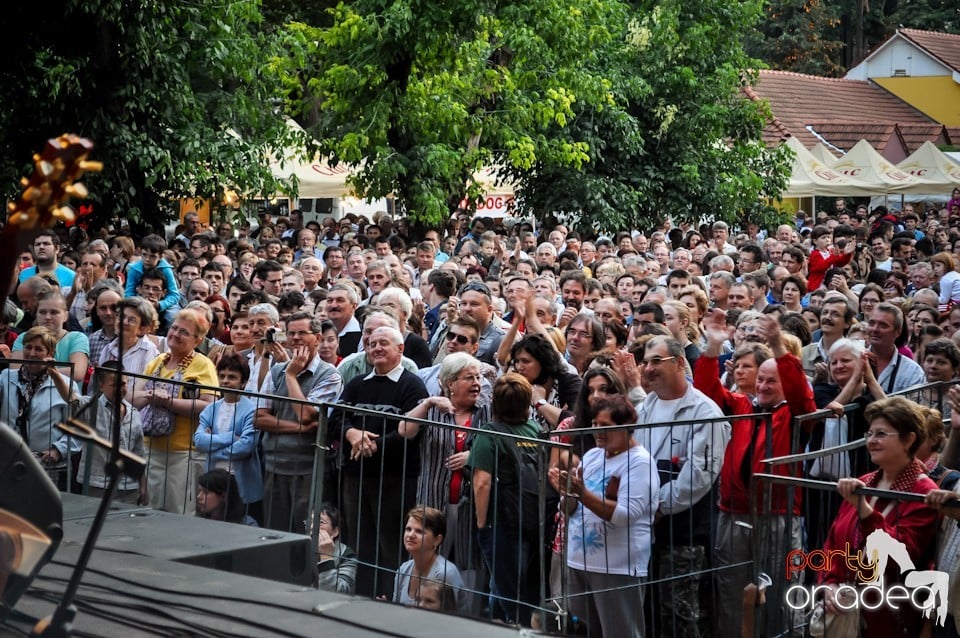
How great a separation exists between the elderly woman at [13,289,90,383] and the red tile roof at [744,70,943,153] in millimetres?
37504

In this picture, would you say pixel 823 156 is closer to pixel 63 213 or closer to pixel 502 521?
pixel 502 521

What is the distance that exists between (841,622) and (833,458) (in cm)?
204

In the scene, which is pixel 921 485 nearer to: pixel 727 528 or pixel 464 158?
pixel 727 528

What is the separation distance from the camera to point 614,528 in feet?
20.6

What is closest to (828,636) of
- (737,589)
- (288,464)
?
(737,589)

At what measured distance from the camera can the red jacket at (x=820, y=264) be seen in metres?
15.1

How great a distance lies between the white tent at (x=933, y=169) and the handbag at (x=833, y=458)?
99.6ft

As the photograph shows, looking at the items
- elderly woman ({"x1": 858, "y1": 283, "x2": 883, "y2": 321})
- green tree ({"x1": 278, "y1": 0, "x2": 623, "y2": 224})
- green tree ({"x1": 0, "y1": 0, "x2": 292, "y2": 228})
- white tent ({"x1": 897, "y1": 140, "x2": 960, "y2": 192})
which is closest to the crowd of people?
elderly woman ({"x1": 858, "y1": 283, "x2": 883, "y2": 321})

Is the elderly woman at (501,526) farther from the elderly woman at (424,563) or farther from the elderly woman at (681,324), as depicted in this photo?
the elderly woman at (681,324)

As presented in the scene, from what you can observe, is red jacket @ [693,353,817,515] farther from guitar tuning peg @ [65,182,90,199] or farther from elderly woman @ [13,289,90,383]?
guitar tuning peg @ [65,182,90,199]

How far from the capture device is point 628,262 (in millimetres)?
14625

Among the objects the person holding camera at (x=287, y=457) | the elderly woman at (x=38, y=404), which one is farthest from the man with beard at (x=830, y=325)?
the elderly woman at (x=38, y=404)

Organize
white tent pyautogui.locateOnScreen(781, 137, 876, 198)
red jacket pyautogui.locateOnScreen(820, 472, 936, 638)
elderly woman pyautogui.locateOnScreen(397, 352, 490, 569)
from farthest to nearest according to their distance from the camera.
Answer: white tent pyautogui.locateOnScreen(781, 137, 876, 198) → elderly woman pyautogui.locateOnScreen(397, 352, 490, 569) → red jacket pyautogui.locateOnScreen(820, 472, 936, 638)

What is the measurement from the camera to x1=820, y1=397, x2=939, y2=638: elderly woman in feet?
16.9
